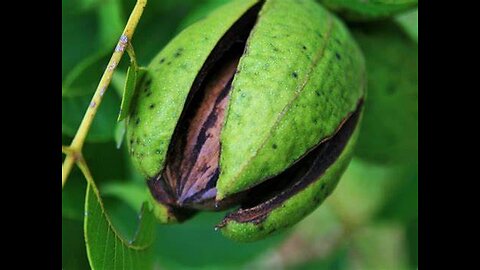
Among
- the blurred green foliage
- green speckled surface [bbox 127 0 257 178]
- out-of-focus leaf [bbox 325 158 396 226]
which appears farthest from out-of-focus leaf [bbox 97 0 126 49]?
out-of-focus leaf [bbox 325 158 396 226]

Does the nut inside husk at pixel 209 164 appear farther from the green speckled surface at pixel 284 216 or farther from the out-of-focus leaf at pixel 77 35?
the out-of-focus leaf at pixel 77 35

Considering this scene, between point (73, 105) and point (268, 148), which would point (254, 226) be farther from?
point (73, 105)

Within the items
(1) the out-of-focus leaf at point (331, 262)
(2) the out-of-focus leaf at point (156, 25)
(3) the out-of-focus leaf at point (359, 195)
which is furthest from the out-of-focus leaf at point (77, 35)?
(1) the out-of-focus leaf at point (331, 262)

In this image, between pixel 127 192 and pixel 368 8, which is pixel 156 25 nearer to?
pixel 127 192

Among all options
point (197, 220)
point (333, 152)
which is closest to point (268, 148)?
point (333, 152)

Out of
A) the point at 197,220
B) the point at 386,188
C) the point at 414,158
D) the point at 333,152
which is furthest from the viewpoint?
the point at 386,188

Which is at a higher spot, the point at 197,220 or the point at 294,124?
the point at 294,124

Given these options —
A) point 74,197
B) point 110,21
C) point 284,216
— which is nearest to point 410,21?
point 284,216
